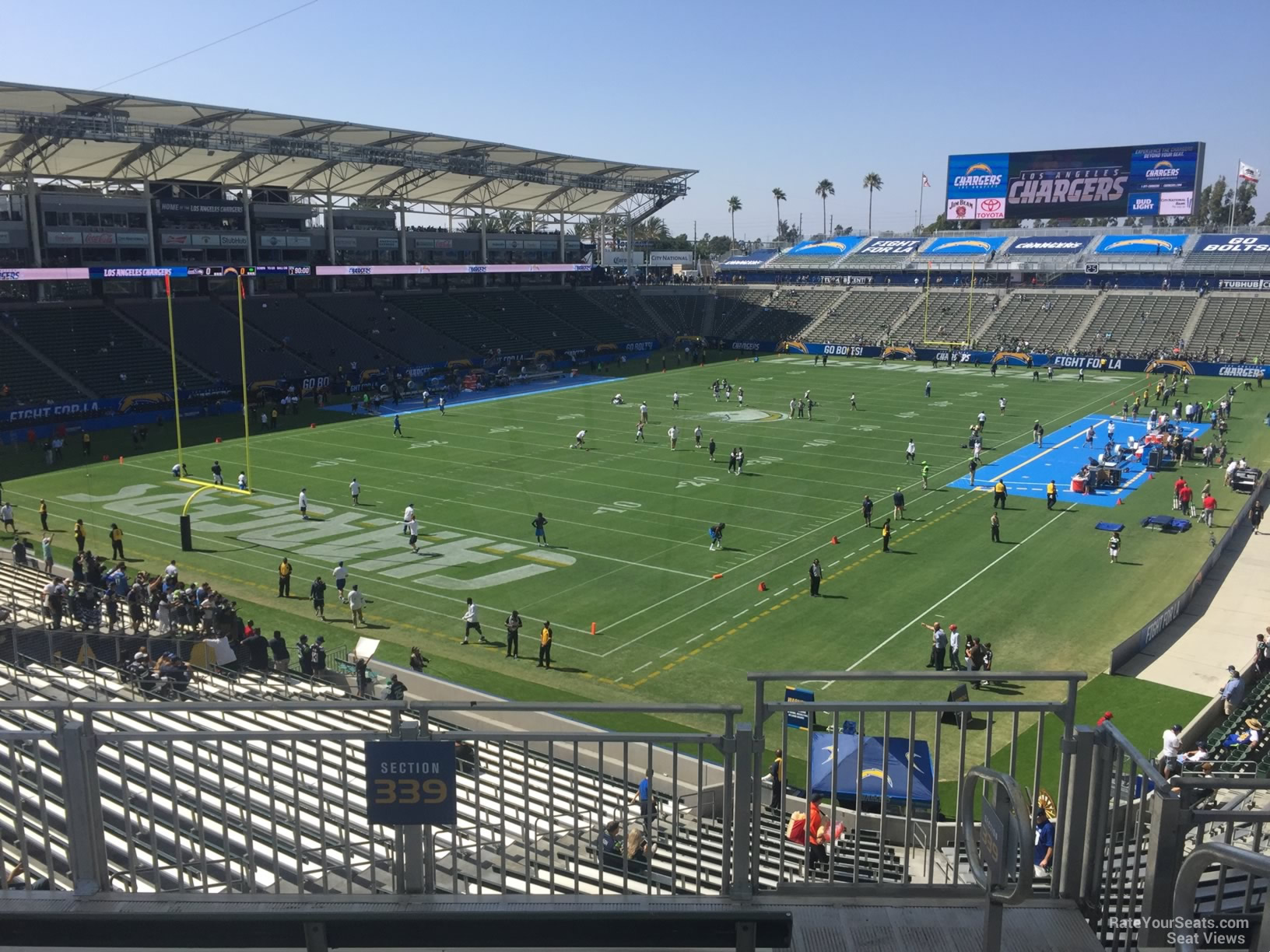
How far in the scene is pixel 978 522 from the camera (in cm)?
3225

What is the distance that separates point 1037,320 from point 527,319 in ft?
128

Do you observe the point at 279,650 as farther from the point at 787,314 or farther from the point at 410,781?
the point at 787,314

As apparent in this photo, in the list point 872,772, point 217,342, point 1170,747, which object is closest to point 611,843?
point 872,772

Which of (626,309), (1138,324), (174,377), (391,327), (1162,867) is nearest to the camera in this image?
(1162,867)

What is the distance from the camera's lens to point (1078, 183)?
269 ft

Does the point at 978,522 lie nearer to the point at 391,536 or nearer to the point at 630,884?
the point at 391,536

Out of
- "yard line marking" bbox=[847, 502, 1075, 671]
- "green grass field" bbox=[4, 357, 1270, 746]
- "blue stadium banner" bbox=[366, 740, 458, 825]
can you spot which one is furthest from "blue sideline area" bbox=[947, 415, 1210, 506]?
"blue stadium banner" bbox=[366, 740, 458, 825]

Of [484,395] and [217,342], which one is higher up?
[217,342]

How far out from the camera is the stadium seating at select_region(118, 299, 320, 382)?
5425 cm

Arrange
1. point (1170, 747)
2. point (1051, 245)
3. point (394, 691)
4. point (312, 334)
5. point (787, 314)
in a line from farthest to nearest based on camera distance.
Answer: point (1051, 245) → point (787, 314) → point (312, 334) → point (394, 691) → point (1170, 747)

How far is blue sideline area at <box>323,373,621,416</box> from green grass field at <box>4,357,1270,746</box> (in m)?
4.07

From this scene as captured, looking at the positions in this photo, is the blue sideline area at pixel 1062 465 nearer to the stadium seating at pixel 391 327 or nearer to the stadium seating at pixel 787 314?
the stadium seating at pixel 391 327

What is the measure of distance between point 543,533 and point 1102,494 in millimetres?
19762

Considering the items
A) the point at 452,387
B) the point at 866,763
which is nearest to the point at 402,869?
the point at 866,763
